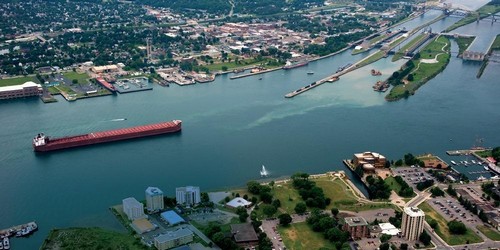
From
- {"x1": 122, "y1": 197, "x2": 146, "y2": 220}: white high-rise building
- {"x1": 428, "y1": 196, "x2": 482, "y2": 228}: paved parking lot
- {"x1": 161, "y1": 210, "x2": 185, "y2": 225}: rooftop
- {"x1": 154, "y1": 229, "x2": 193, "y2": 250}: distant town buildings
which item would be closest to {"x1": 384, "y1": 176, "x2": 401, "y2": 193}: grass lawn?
{"x1": 428, "y1": 196, "x2": 482, "y2": 228}: paved parking lot

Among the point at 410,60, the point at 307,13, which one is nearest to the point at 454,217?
the point at 410,60

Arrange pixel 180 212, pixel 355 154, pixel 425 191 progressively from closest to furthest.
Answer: pixel 180 212 < pixel 425 191 < pixel 355 154

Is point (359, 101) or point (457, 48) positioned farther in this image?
point (457, 48)

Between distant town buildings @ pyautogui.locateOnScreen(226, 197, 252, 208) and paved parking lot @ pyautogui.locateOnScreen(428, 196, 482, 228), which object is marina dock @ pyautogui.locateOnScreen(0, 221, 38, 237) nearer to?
distant town buildings @ pyautogui.locateOnScreen(226, 197, 252, 208)

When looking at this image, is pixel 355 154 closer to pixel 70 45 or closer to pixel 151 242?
pixel 151 242

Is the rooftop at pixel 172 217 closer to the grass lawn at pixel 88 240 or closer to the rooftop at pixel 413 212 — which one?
the grass lawn at pixel 88 240

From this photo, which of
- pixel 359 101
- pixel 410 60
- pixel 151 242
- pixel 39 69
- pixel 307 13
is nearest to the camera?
pixel 151 242

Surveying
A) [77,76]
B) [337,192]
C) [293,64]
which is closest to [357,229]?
[337,192]
